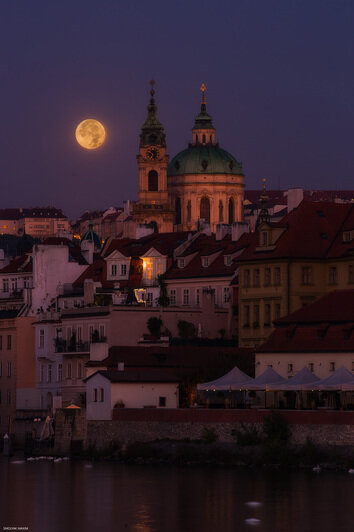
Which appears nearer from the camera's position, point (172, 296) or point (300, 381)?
point (300, 381)

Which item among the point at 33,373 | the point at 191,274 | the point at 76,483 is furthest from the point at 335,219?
the point at 76,483

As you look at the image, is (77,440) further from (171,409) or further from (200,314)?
(200,314)

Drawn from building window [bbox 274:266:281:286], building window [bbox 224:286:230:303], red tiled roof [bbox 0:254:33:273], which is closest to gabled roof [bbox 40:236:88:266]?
red tiled roof [bbox 0:254:33:273]

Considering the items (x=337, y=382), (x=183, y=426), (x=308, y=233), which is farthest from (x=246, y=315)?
(x=337, y=382)

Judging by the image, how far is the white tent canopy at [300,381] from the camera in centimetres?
9719

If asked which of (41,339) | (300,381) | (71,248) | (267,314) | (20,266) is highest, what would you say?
(71,248)

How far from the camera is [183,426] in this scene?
99.9 meters

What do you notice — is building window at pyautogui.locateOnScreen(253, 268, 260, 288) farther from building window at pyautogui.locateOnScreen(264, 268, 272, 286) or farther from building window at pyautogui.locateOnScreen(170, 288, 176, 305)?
building window at pyautogui.locateOnScreen(170, 288, 176, 305)

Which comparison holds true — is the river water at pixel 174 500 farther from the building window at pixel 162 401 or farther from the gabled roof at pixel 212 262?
the gabled roof at pixel 212 262

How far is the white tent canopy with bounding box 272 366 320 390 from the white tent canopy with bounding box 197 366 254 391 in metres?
3.22

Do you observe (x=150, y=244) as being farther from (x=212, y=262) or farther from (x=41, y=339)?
(x=41, y=339)

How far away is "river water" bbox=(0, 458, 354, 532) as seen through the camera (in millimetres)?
75688

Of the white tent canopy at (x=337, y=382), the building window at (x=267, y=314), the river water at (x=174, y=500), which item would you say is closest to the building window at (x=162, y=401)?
the river water at (x=174, y=500)

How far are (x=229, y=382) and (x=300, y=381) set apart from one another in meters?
5.14
